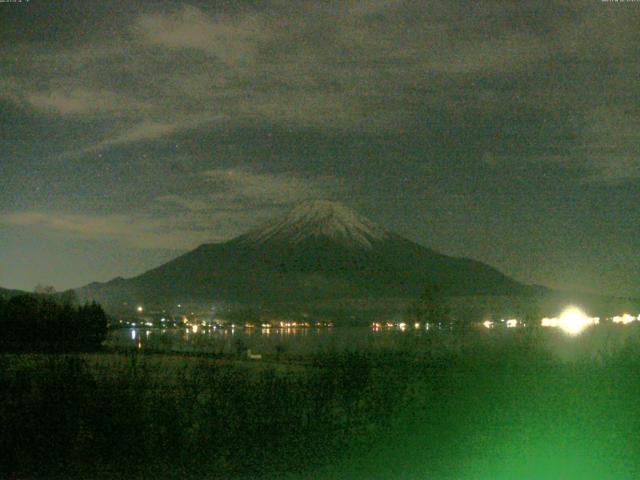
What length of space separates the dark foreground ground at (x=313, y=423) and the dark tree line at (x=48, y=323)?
39013 mm

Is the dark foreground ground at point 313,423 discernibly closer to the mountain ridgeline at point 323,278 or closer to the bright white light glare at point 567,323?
the bright white light glare at point 567,323

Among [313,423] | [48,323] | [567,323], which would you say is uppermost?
[48,323]

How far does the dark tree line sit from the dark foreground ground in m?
39.0

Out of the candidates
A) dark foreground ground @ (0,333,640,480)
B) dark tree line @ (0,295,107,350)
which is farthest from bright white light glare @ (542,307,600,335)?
dark tree line @ (0,295,107,350)

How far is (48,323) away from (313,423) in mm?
44666

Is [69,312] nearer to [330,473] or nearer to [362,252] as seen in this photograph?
[330,473]

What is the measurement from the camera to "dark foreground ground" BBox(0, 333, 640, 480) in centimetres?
976

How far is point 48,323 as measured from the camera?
171ft

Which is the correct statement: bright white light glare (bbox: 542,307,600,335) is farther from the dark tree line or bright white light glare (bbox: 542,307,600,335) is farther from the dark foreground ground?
the dark tree line

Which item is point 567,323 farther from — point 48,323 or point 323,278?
point 323,278

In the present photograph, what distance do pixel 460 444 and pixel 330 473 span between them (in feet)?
7.45

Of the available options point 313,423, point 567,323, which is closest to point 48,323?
point 567,323

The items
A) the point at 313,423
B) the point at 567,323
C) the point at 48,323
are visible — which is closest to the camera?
the point at 313,423

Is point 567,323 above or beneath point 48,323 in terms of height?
beneath
